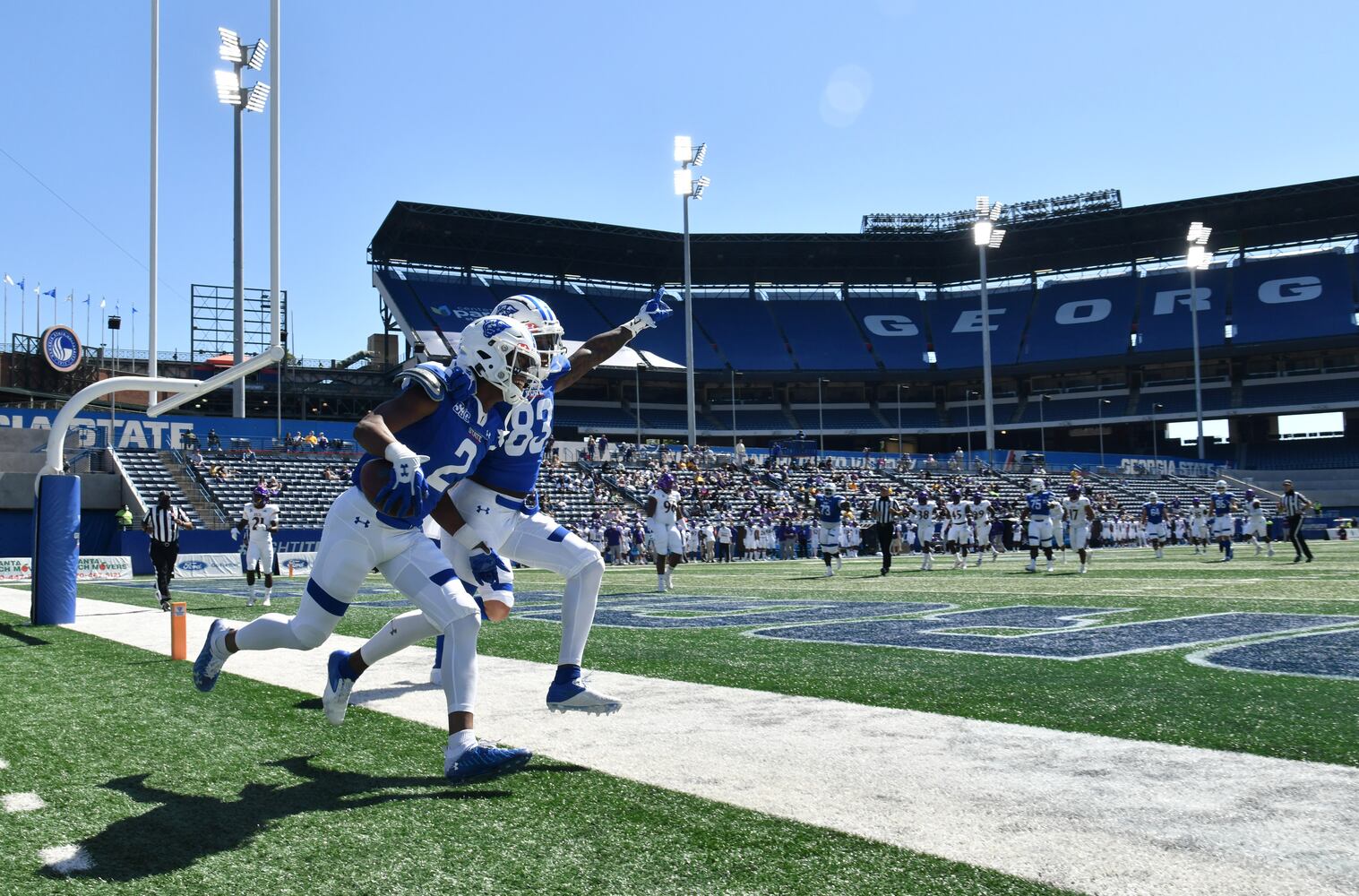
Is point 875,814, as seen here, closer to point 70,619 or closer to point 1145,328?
point 70,619

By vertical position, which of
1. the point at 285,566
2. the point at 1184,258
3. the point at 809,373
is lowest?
the point at 285,566

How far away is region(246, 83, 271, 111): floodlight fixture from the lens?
1859 cm

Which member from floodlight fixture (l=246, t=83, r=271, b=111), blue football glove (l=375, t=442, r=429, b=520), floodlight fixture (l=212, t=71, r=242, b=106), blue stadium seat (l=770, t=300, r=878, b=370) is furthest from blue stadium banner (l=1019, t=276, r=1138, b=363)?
blue football glove (l=375, t=442, r=429, b=520)

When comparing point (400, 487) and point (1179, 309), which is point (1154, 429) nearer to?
point (1179, 309)

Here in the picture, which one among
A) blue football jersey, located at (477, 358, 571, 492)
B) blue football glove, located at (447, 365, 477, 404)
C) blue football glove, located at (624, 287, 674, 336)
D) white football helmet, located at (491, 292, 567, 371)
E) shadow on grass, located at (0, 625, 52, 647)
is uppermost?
blue football glove, located at (624, 287, 674, 336)

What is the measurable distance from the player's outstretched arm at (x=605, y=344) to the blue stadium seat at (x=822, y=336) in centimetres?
5520

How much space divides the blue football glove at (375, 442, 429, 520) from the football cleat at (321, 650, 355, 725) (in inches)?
41.3

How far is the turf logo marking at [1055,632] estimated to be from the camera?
7.61m

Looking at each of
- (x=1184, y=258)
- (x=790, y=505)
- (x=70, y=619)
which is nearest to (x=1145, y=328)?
(x=1184, y=258)

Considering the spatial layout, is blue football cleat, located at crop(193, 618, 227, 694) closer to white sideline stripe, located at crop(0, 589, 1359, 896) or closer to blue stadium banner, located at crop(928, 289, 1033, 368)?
white sideline stripe, located at crop(0, 589, 1359, 896)

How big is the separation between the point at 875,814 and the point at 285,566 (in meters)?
26.1

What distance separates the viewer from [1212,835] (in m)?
3.08

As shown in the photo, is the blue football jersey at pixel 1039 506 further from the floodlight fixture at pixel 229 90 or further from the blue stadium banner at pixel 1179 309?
the blue stadium banner at pixel 1179 309

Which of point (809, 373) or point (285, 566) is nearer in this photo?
point (285, 566)
